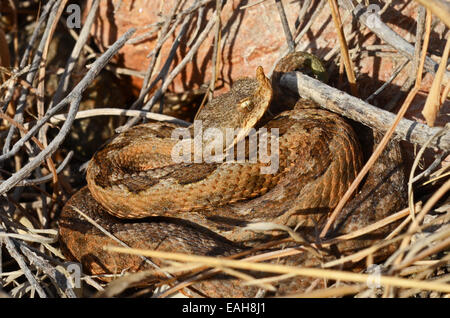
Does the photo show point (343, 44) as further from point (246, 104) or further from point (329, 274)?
point (329, 274)

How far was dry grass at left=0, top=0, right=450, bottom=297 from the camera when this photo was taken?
2736 millimetres

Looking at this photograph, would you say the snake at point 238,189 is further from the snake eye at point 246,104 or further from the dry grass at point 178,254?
the dry grass at point 178,254

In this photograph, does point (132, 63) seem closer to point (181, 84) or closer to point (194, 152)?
point (181, 84)

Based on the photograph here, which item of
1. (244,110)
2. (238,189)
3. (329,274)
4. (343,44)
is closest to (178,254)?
(329,274)

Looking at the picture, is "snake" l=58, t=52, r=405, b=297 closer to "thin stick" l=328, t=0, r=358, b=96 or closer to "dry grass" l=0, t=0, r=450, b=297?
"dry grass" l=0, t=0, r=450, b=297

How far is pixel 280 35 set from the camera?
5242 mm

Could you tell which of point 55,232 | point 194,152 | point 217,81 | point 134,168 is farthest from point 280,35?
point 55,232

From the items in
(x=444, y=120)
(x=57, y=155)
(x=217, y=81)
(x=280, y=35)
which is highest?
(x=280, y=35)

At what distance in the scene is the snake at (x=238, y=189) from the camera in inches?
152

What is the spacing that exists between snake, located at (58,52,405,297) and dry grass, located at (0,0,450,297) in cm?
24

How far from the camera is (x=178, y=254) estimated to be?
2723 millimetres

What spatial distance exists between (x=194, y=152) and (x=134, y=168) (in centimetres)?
77

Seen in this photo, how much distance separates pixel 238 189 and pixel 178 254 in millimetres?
1511

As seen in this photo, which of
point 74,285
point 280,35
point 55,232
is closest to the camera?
point 74,285
